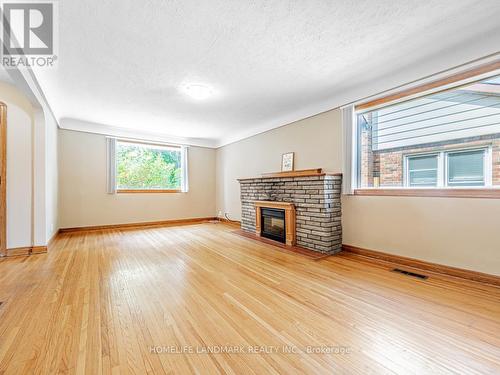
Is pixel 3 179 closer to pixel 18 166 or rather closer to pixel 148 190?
pixel 18 166

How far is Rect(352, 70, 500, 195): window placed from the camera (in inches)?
91.8

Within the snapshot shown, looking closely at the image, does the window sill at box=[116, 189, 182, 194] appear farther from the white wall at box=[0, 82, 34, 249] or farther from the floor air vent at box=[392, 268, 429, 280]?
the floor air vent at box=[392, 268, 429, 280]

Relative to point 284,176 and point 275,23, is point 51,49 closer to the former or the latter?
point 275,23

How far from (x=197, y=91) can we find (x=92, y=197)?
3681 mm

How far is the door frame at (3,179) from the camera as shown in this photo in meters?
3.10

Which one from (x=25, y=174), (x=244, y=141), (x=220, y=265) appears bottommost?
(x=220, y=265)

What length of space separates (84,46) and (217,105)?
205 centimetres

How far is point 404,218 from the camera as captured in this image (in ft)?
9.32

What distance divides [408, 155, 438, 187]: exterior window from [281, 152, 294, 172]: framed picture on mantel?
6.41 ft

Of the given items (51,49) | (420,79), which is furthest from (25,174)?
(420,79)

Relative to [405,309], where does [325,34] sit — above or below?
above

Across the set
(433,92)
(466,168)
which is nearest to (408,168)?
(466,168)

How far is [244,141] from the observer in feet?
19.0

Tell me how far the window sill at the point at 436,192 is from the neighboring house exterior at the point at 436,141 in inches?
4.1
